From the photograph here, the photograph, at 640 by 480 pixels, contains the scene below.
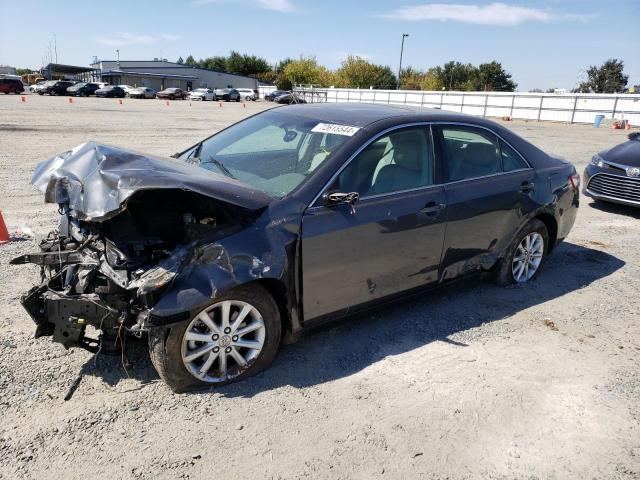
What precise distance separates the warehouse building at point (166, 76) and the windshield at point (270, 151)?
267 feet

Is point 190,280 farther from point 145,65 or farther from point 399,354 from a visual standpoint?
point 145,65

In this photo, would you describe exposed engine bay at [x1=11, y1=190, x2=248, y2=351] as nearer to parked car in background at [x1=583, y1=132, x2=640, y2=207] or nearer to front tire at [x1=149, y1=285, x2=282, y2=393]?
front tire at [x1=149, y1=285, x2=282, y2=393]

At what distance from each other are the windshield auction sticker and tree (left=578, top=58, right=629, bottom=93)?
86.5 metres

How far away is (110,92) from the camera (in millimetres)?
50219

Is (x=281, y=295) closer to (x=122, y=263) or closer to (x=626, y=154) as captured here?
(x=122, y=263)

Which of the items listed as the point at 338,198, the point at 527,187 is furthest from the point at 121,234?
the point at 527,187

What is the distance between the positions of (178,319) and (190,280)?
23 centimetres

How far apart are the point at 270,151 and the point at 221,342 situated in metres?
1.69

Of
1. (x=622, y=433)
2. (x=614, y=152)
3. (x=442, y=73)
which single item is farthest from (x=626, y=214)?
(x=442, y=73)

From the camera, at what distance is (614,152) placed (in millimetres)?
8648

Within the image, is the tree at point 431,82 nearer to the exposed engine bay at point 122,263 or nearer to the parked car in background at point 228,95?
the parked car in background at point 228,95

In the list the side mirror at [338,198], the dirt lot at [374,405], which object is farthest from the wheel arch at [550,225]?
the side mirror at [338,198]

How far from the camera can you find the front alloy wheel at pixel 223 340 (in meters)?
2.98

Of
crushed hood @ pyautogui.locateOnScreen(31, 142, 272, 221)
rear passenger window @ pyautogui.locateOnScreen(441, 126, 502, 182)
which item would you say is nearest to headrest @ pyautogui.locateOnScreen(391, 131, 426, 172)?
rear passenger window @ pyautogui.locateOnScreen(441, 126, 502, 182)
